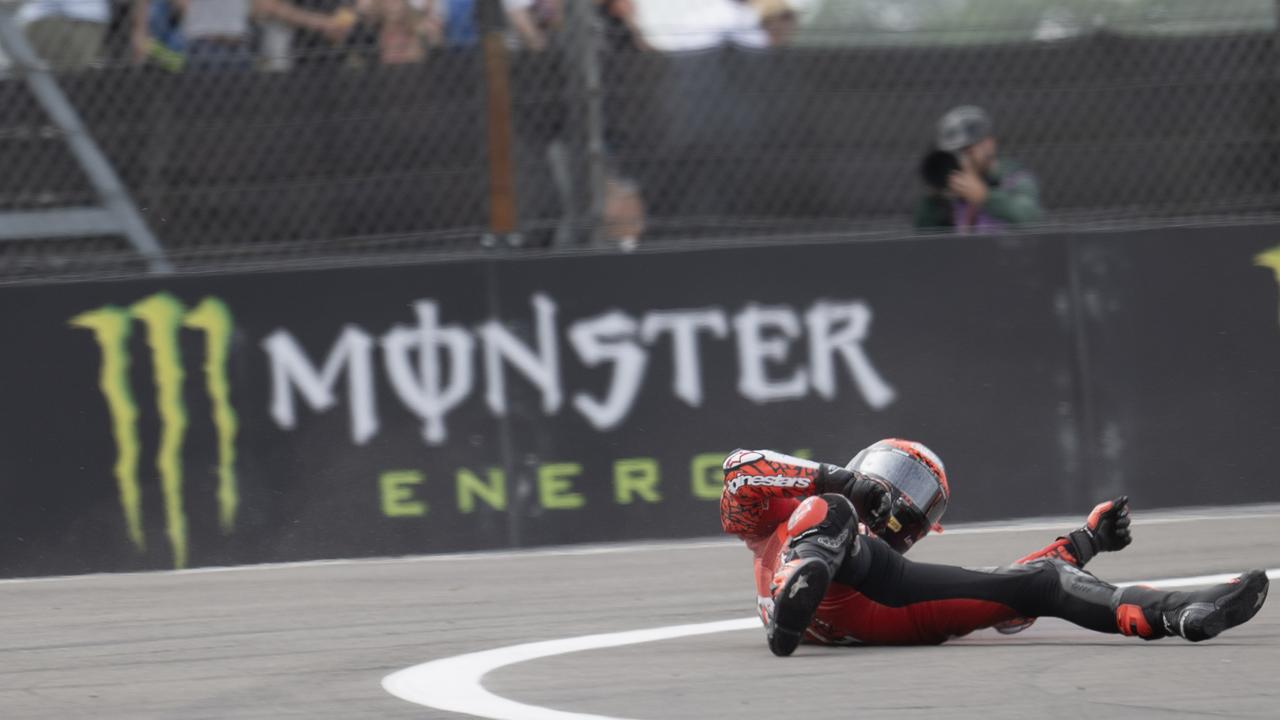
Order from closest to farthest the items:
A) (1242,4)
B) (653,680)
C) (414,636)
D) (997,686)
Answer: (997,686)
(653,680)
(414,636)
(1242,4)

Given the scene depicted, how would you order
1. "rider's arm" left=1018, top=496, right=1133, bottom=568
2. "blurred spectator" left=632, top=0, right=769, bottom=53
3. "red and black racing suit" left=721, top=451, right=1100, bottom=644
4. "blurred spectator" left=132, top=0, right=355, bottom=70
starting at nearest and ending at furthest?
"red and black racing suit" left=721, top=451, right=1100, bottom=644 → "rider's arm" left=1018, top=496, right=1133, bottom=568 → "blurred spectator" left=632, top=0, right=769, bottom=53 → "blurred spectator" left=132, top=0, right=355, bottom=70

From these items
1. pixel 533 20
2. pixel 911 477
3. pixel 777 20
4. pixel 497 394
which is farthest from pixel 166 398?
pixel 911 477

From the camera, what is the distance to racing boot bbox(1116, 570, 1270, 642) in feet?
16.8

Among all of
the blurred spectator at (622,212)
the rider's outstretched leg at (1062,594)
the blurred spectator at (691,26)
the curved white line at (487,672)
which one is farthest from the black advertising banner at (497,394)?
the rider's outstretched leg at (1062,594)

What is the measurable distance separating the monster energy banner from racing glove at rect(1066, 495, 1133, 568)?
281 cm

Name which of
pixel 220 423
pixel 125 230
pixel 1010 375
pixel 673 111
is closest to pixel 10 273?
pixel 125 230

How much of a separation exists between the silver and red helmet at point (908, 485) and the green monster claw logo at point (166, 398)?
139 inches

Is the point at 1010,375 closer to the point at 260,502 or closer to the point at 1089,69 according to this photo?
the point at 1089,69

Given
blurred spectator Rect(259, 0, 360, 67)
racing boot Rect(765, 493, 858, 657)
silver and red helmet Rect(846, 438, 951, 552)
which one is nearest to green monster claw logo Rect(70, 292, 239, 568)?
blurred spectator Rect(259, 0, 360, 67)

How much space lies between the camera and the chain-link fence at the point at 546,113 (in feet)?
28.2

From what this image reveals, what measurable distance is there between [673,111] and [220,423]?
225cm

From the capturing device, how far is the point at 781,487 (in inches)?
223

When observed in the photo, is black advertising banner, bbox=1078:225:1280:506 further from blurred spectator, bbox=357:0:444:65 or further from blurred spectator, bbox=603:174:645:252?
blurred spectator, bbox=357:0:444:65

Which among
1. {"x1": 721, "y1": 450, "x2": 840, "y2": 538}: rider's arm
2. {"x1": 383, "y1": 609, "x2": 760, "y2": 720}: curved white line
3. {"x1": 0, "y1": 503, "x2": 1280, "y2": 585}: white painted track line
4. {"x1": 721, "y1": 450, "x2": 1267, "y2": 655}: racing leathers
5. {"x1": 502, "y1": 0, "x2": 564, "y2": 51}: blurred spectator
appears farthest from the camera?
{"x1": 502, "y1": 0, "x2": 564, "y2": 51}: blurred spectator
